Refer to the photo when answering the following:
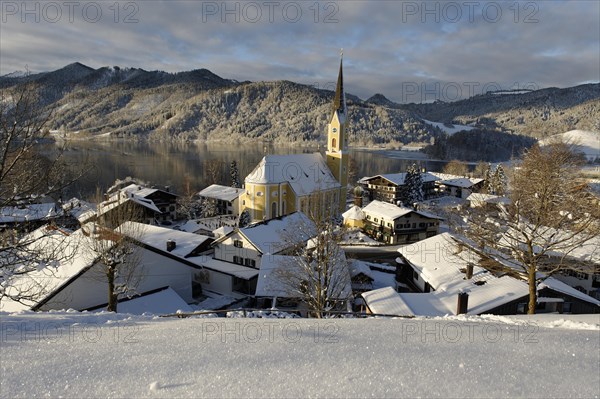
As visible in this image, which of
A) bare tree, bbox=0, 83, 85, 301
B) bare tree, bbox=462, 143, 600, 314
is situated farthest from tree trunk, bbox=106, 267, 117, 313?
bare tree, bbox=462, 143, 600, 314

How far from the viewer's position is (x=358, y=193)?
46281mm

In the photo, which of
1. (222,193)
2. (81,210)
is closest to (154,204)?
(81,210)

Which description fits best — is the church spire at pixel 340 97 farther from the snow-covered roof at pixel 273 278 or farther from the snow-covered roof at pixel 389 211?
the snow-covered roof at pixel 273 278

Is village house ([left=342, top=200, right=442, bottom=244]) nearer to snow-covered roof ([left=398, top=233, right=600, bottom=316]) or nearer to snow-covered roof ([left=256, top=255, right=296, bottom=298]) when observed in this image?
snow-covered roof ([left=398, top=233, right=600, bottom=316])

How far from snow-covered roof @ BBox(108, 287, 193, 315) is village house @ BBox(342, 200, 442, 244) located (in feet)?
75.1

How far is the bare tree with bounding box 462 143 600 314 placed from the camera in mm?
9266

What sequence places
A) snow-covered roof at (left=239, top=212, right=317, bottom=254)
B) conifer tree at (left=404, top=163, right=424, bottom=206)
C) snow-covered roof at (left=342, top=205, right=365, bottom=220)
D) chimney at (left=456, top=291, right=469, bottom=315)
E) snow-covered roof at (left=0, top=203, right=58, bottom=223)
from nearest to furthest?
1. snow-covered roof at (left=0, top=203, right=58, bottom=223)
2. chimney at (left=456, top=291, right=469, bottom=315)
3. snow-covered roof at (left=239, top=212, right=317, bottom=254)
4. snow-covered roof at (left=342, top=205, right=365, bottom=220)
5. conifer tree at (left=404, top=163, right=424, bottom=206)

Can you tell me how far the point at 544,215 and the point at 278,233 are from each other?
684 inches

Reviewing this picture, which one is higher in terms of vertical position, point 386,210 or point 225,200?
point 225,200

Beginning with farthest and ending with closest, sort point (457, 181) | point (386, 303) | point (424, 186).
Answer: point (424, 186) → point (457, 181) → point (386, 303)

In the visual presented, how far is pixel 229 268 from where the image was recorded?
21797 millimetres

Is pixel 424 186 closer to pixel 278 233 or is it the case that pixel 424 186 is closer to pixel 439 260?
pixel 439 260

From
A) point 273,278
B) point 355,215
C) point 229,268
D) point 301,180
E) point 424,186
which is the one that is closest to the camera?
point 273,278

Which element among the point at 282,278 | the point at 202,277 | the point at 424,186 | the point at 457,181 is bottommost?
the point at 202,277
